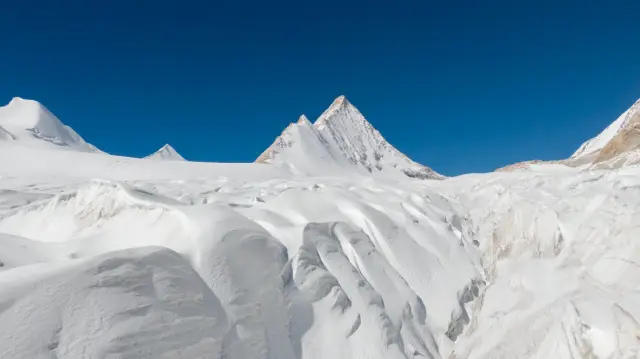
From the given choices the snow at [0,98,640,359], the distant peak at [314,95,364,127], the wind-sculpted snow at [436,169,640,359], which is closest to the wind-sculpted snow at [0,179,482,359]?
the snow at [0,98,640,359]

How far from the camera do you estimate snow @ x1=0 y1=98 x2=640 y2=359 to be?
5.15 meters

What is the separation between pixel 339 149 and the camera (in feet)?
303

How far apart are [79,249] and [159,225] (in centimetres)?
133

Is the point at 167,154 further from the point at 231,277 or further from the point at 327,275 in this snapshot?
the point at 231,277

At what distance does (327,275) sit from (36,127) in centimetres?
8611

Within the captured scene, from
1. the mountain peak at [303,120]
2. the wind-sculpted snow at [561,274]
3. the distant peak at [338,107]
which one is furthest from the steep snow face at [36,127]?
the wind-sculpted snow at [561,274]

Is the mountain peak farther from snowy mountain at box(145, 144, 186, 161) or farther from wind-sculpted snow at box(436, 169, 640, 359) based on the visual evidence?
wind-sculpted snow at box(436, 169, 640, 359)

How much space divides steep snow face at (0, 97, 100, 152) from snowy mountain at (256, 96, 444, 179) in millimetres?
35850

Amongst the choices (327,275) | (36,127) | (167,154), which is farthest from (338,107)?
(327,275)

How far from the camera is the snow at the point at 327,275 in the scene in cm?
515

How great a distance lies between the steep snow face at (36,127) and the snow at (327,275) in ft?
224

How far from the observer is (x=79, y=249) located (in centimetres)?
721

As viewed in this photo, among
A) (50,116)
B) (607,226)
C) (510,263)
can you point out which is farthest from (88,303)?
(50,116)

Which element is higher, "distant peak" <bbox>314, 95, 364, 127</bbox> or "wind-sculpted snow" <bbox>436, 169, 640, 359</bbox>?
"distant peak" <bbox>314, 95, 364, 127</bbox>
